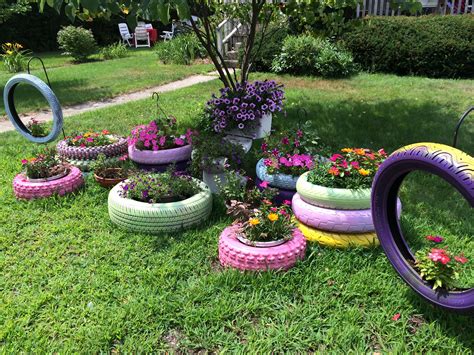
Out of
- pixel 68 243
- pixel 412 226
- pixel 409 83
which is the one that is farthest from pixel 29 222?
pixel 409 83

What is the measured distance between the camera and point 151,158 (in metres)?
4.42

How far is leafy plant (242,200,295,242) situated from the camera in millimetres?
3025

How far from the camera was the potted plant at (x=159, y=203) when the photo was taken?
352 cm

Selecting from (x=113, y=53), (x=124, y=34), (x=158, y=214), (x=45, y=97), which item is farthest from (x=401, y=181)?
(x=124, y=34)

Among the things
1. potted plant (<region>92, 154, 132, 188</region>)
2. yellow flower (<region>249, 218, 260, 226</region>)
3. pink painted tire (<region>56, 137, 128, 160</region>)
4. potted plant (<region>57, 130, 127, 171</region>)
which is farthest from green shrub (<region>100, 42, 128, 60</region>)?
yellow flower (<region>249, 218, 260, 226</region>)

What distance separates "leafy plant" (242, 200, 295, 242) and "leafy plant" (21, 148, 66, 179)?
2418 millimetres

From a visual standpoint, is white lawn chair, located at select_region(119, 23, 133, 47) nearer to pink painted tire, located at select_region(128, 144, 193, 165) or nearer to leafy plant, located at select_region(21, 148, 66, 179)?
leafy plant, located at select_region(21, 148, 66, 179)

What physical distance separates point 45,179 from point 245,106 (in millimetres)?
2299

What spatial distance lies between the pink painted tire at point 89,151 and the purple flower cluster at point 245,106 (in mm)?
1182

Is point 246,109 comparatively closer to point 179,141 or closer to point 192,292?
point 179,141

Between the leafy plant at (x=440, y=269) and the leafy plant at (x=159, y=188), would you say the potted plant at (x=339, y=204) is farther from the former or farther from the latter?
the leafy plant at (x=159, y=188)

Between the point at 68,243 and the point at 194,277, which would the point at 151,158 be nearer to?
the point at 68,243

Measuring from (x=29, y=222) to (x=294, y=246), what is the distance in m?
2.56

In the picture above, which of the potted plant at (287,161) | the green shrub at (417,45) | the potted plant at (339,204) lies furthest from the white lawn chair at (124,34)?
the potted plant at (339,204)
